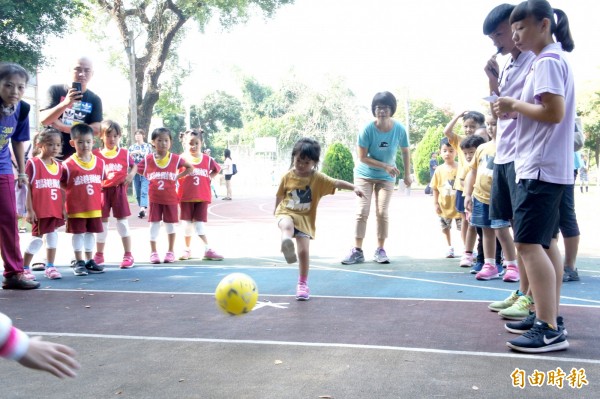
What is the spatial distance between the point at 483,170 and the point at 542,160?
2.88 m

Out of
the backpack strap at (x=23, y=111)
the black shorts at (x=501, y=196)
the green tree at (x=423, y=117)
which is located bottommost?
the black shorts at (x=501, y=196)

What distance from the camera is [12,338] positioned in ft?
6.01

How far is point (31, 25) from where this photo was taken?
77.5ft

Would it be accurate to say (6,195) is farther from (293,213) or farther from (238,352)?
(238,352)

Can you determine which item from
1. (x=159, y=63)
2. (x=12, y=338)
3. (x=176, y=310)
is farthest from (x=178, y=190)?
(x=159, y=63)

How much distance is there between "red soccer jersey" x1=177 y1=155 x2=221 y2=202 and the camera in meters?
9.09

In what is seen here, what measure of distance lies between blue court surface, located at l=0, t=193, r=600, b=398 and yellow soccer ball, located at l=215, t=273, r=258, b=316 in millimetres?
195

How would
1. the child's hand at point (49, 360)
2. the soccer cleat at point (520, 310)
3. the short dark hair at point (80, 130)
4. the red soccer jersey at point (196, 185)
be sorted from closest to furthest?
the child's hand at point (49, 360) → the soccer cleat at point (520, 310) → the short dark hair at point (80, 130) → the red soccer jersey at point (196, 185)

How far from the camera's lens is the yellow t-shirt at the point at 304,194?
625 cm

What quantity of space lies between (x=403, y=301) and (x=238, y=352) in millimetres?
2112

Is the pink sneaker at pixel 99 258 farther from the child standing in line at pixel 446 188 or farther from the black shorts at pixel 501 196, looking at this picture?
the black shorts at pixel 501 196

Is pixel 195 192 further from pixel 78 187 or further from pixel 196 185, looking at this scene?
pixel 78 187

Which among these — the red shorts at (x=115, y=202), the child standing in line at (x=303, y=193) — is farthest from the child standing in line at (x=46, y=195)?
the child standing in line at (x=303, y=193)

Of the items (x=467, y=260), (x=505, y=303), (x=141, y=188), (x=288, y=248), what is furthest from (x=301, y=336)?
(x=141, y=188)
